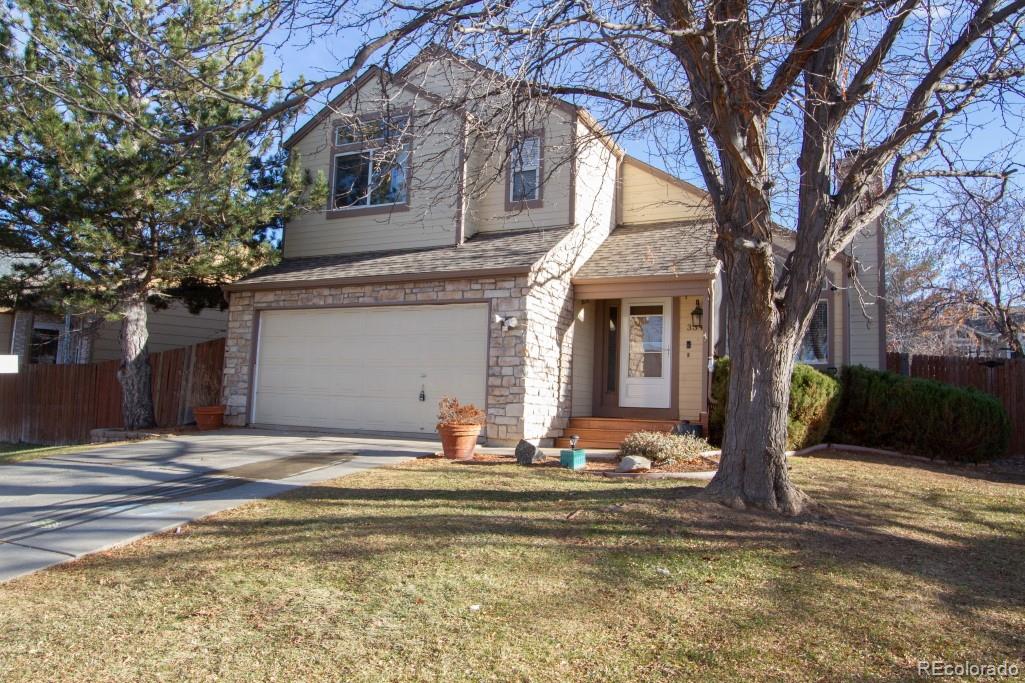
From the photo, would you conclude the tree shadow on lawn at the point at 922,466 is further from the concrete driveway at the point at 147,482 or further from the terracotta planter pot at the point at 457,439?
the concrete driveway at the point at 147,482

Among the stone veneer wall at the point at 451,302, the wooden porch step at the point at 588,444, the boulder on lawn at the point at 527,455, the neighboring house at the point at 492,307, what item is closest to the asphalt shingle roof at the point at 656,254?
the neighboring house at the point at 492,307

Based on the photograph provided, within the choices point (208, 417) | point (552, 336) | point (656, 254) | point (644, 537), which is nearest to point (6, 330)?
point (208, 417)

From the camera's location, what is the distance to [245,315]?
520 inches

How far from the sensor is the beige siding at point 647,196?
46.5 feet

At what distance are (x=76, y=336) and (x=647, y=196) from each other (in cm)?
1266

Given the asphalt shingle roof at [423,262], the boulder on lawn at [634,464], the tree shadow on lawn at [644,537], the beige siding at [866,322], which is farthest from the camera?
the beige siding at [866,322]

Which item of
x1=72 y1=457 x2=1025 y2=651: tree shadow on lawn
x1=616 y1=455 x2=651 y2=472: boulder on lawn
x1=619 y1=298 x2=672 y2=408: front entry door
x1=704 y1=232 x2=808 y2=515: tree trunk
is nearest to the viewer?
x1=72 y1=457 x2=1025 y2=651: tree shadow on lawn

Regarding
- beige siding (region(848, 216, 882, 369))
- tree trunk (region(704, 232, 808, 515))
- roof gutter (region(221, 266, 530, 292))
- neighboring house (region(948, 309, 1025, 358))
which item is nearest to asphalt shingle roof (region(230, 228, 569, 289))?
roof gutter (region(221, 266, 530, 292))

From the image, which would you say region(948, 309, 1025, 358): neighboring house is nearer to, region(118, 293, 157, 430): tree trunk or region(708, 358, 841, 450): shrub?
region(708, 358, 841, 450): shrub

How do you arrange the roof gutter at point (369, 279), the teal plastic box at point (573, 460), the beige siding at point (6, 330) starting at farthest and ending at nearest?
the beige siding at point (6, 330) < the roof gutter at point (369, 279) < the teal plastic box at point (573, 460)

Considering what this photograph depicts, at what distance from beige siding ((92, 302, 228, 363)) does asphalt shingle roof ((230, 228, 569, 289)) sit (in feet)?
12.2

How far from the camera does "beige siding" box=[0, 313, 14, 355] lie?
1567cm

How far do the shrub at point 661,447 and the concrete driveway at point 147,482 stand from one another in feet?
9.24

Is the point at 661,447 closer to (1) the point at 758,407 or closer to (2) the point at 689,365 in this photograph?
(1) the point at 758,407
